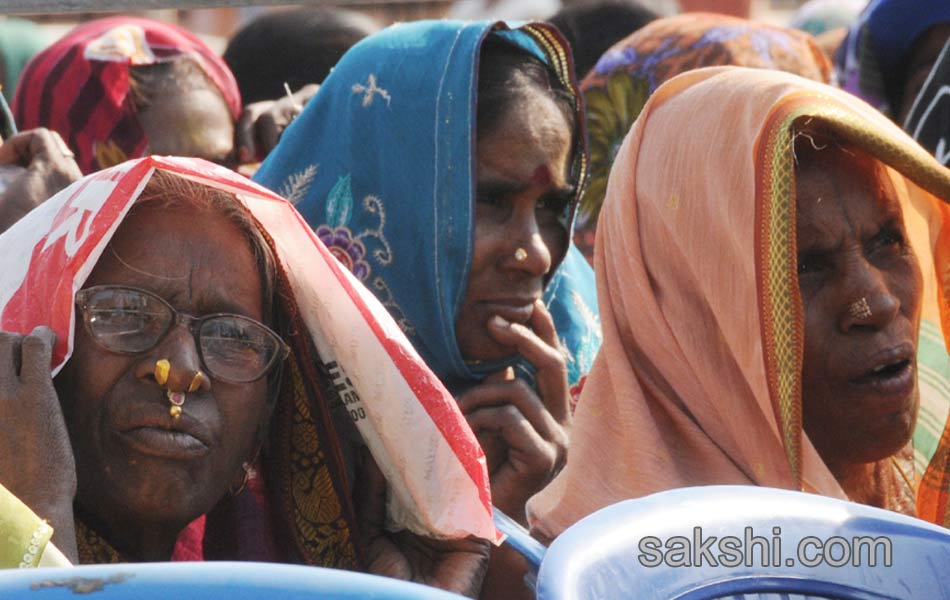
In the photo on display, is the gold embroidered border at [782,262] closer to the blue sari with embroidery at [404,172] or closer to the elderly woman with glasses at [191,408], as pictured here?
the elderly woman with glasses at [191,408]

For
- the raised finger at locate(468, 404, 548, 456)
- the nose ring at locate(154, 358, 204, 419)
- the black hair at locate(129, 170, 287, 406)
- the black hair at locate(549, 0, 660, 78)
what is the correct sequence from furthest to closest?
the black hair at locate(549, 0, 660, 78), the raised finger at locate(468, 404, 548, 456), the black hair at locate(129, 170, 287, 406), the nose ring at locate(154, 358, 204, 419)

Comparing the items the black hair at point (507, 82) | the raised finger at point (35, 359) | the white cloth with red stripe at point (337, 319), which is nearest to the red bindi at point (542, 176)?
the black hair at point (507, 82)

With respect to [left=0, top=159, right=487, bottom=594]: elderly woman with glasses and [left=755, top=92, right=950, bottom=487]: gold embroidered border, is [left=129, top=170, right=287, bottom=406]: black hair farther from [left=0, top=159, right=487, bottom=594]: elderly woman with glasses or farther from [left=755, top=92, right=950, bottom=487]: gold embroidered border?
[left=755, top=92, right=950, bottom=487]: gold embroidered border

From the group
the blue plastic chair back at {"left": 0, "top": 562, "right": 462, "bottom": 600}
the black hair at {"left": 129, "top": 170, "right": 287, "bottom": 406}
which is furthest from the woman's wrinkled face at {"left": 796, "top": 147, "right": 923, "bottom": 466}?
the blue plastic chair back at {"left": 0, "top": 562, "right": 462, "bottom": 600}

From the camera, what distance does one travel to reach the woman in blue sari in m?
3.41

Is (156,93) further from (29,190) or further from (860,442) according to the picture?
(860,442)

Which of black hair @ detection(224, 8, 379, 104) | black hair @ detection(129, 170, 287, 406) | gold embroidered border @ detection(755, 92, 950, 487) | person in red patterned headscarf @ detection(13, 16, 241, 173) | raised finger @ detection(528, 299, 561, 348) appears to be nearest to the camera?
black hair @ detection(129, 170, 287, 406)

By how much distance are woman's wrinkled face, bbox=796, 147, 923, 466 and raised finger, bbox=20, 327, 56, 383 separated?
1323 mm

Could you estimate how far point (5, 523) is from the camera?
70.1 inches

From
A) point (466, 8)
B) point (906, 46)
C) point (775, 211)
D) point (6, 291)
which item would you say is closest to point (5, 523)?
point (6, 291)

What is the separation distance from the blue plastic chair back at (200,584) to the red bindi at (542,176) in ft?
7.19

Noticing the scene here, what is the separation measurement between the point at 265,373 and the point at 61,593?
1.31m

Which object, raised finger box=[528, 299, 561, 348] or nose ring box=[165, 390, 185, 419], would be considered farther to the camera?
raised finger box=[528, 299, 561, 348]

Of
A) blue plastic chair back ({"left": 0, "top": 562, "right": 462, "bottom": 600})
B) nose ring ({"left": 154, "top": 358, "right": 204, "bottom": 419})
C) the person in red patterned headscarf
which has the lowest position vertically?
the person in red patterned headscarf
